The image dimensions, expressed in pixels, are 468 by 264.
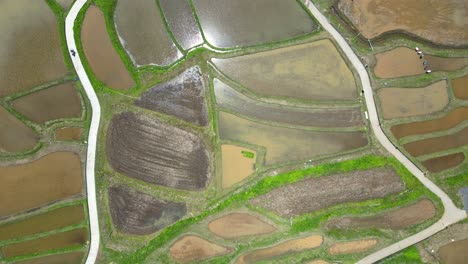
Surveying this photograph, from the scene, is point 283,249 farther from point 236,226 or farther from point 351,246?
point 351,246

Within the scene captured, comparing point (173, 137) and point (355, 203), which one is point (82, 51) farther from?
point (355, 203)

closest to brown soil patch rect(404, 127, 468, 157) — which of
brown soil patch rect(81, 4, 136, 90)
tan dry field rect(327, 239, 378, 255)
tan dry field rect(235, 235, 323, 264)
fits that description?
tan dry field rect(327, 239, 378, 255)

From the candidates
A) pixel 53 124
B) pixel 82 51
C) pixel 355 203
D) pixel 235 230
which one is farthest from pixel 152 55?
pixel 355 203

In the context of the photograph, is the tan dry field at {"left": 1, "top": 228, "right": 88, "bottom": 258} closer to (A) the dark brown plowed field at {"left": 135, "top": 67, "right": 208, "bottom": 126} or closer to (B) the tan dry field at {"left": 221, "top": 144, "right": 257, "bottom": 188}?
(A) the dark brown plowed field at {"left": 135, "top": 67, "right": 208, "bottom": 126}

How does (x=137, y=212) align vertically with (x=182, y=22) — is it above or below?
below

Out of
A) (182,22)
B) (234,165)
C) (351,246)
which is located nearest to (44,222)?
(234,165)

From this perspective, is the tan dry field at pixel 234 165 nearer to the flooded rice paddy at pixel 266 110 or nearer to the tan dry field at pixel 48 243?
the flooded rice paddy at pixel 266 110
